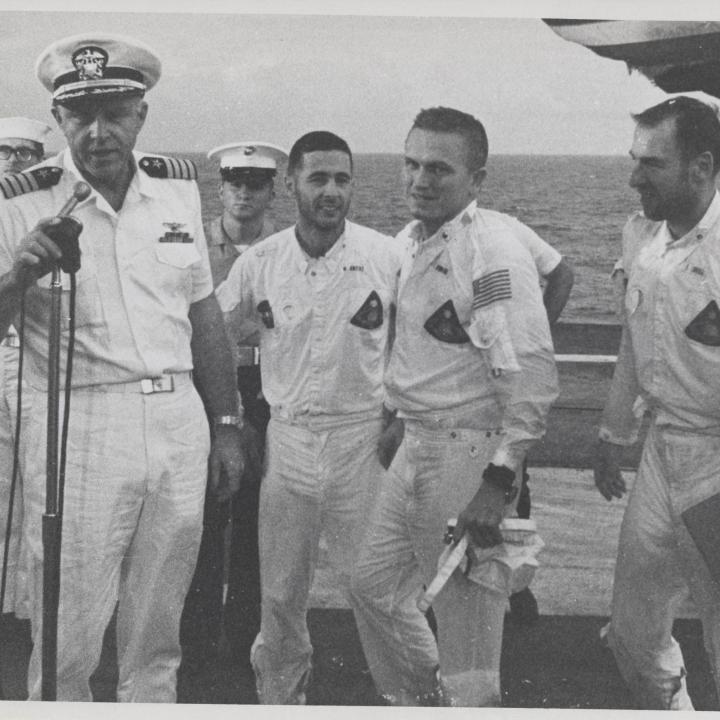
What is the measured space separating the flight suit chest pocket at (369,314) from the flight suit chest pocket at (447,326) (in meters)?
0.27

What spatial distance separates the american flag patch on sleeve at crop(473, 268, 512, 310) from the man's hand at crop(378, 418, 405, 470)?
1.46 ft

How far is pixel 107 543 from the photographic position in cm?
293

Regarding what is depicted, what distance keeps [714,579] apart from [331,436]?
A: 3.12 feet

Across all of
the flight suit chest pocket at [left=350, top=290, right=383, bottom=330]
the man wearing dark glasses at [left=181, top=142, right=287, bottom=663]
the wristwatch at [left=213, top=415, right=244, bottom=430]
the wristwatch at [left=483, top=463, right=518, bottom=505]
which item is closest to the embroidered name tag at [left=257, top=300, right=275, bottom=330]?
the man wearing dark glasses at [left=181, top=142, right=287, bottom=663]

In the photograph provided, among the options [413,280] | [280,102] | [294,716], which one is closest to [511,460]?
[413,280]

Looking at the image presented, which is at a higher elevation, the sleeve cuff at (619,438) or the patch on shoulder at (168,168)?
the patch on shoulder at (168,168)

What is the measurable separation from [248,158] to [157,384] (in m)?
0.86

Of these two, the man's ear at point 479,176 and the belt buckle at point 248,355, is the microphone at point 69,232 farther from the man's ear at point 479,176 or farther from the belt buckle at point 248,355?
the belt buckle at point 248,355

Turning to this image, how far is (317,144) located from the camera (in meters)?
3.42

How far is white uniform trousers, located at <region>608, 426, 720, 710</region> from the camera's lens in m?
3.08

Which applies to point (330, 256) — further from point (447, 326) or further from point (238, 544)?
point (238, 544)

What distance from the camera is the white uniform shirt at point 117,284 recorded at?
9.52 ft

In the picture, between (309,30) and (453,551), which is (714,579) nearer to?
(453,551)

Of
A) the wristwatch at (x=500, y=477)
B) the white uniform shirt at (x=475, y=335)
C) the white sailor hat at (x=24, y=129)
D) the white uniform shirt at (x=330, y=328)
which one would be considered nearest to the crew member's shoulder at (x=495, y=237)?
the white uniform shirt at (x=475, y=335)
